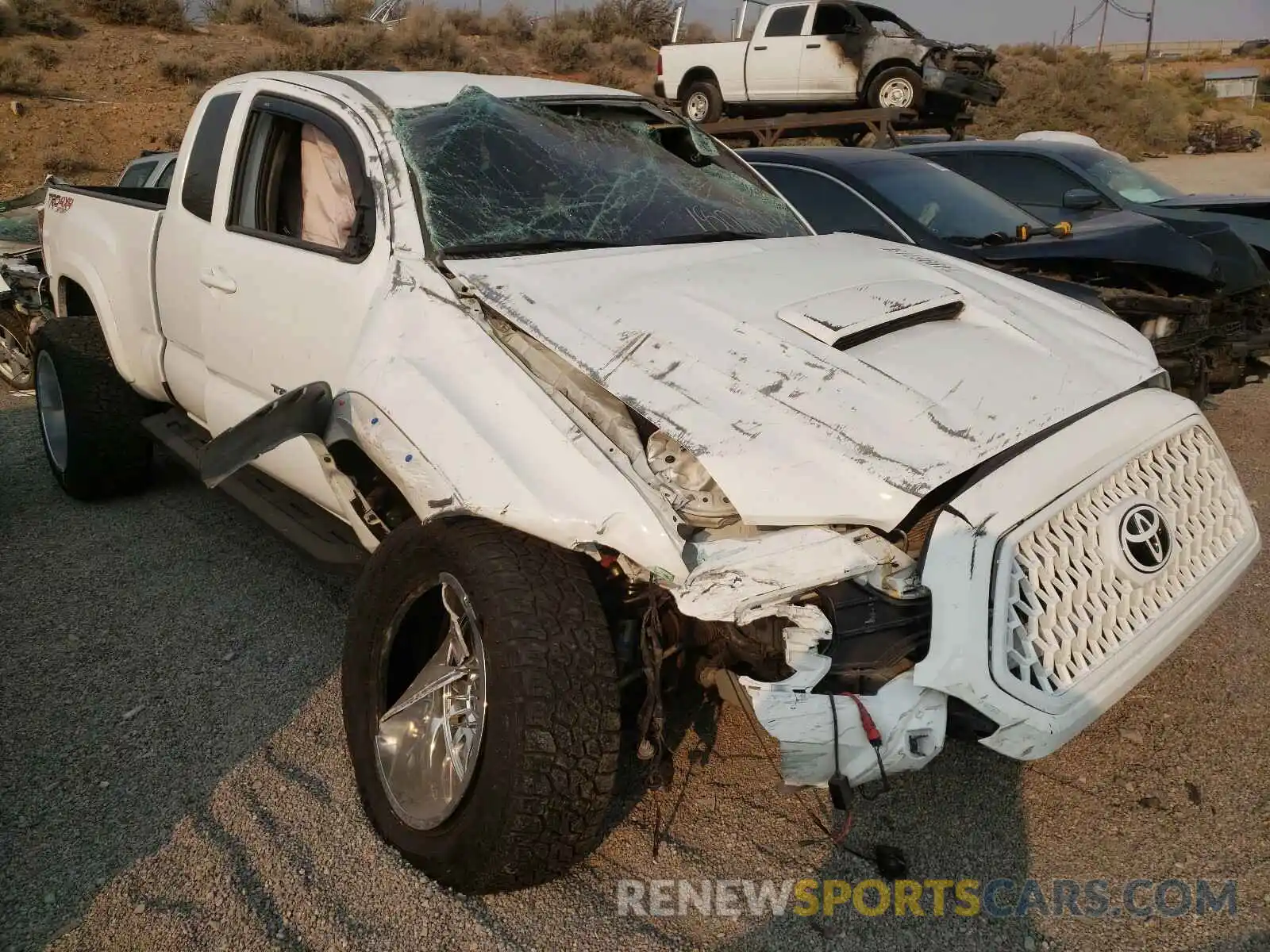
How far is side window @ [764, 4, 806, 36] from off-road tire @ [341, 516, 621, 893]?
13.1 metres

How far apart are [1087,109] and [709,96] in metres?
20.2

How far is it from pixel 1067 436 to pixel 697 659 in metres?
1.08

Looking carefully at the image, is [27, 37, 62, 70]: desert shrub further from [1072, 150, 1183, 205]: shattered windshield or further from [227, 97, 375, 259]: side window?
[227, 97, 375, 259]: side window

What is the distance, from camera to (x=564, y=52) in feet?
95.5

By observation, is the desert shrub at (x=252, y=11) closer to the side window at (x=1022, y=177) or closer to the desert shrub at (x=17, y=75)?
the desert shrub at (x=17, y=75)

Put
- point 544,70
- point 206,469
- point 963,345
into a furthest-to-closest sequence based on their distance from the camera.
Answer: point 544,70 → point 206,469 → point 963,345

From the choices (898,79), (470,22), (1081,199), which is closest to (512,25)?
(470,22)

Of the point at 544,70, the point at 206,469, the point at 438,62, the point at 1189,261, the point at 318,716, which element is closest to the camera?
the point at 206,469

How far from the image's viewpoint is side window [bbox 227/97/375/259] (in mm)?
3529

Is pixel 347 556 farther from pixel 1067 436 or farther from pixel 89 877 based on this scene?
pixel 1067 436

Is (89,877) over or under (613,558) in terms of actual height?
under

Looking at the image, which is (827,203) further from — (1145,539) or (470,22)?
(470,22)

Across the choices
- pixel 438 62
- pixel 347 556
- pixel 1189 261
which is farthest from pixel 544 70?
pixel 347 556

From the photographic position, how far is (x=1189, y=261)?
5.88 metres
